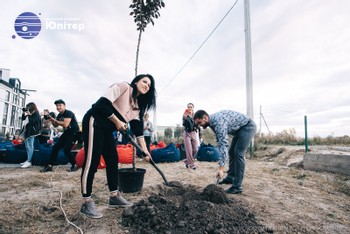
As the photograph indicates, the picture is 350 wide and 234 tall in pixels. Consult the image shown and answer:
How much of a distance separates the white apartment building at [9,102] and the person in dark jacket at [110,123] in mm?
34680

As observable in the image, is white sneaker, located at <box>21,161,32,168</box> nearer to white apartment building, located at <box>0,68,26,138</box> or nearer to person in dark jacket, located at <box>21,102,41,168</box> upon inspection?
person in dark jacket, located at <box>21,102,41,168</box>

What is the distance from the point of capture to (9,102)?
32688 mm

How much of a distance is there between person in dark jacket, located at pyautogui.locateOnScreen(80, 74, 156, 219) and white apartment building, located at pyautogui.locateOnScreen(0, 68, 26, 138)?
114 ft

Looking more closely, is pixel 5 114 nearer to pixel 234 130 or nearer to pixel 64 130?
pixel 64 130

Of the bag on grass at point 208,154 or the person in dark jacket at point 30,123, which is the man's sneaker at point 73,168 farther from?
the bag on grass at point 208,154

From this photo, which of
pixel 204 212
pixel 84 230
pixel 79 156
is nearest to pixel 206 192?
pixel 204 212

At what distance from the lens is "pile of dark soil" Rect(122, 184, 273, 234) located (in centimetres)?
200

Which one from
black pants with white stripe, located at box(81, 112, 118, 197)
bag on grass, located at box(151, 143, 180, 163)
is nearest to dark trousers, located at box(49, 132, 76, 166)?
bag on grass, located at box(151, 143, 180, 163)

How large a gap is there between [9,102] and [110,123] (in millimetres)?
38314

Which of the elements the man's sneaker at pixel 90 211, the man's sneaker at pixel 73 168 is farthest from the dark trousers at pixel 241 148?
the man's sneaker at pixel 73 168

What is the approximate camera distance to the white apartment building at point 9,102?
31.1 meters

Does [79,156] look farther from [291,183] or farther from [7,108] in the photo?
[7,108]

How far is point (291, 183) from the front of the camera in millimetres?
4168

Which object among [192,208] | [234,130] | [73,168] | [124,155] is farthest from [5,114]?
[192,208]
